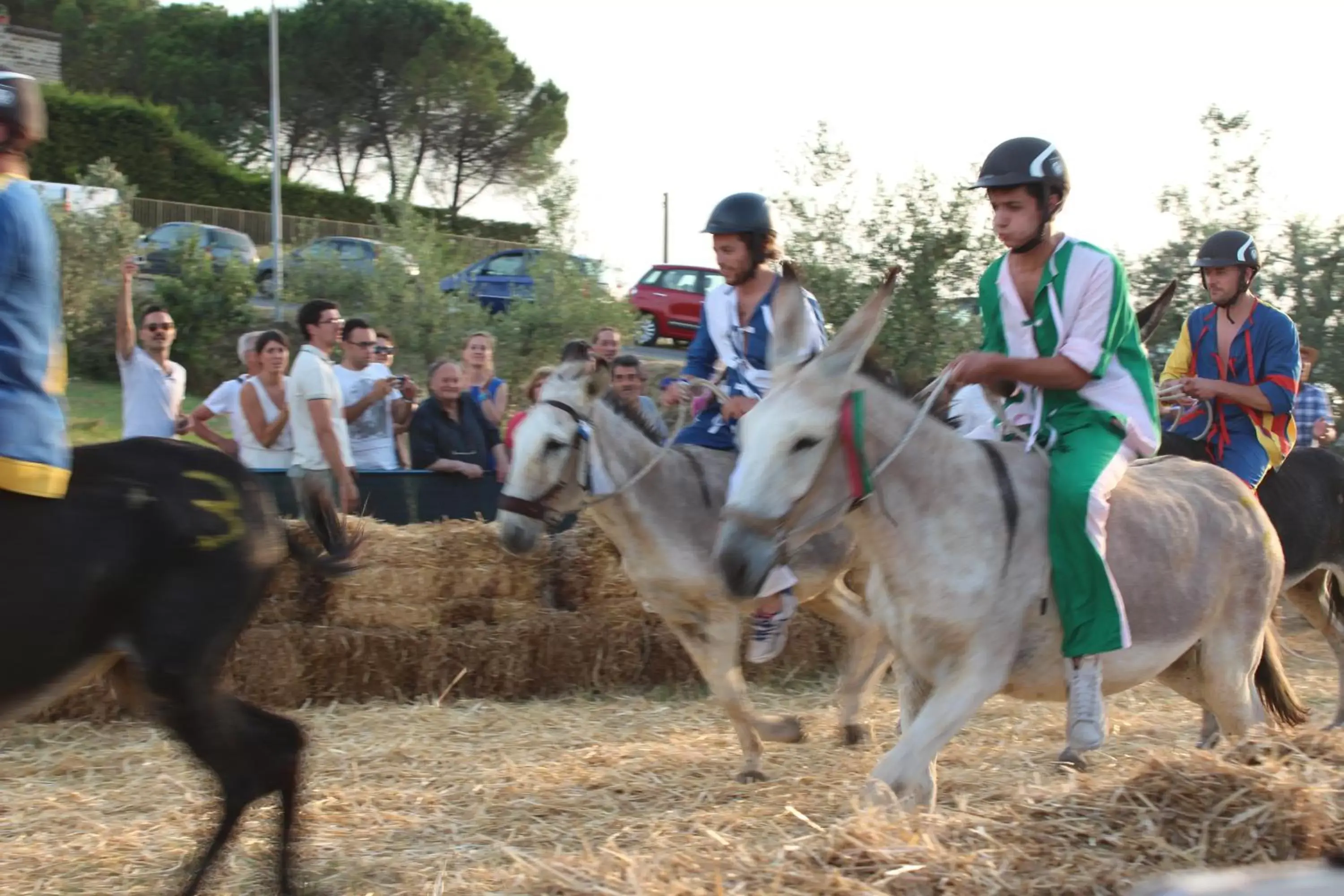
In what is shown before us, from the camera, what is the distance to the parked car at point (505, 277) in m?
19.9

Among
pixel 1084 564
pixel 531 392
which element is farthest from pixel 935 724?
pixel 531 392

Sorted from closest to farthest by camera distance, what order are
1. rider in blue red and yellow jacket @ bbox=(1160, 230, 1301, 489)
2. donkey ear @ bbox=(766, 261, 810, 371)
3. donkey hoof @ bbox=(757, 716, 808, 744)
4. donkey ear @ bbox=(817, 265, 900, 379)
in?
donkey ear @ bbox=(817, 265, 900, 379) → donkey ear @ bbox=(766, 261, 810, 371) → donkey hoof @ bbox=(757, 716, 808, 744) → rider in blue red and yellow jacket @ bbox=(1160, 230, 1301, 489)

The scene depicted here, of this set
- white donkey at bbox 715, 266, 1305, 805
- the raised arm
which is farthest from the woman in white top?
white donkey at bbox 715, 266, 1305, 805

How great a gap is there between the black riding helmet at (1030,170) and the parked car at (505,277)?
50.0ft

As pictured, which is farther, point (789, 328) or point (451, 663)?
point (451, 663)

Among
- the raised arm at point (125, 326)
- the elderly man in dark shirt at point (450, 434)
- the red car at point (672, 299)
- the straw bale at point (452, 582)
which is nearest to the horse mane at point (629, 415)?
the straw bale at point (452, 582)

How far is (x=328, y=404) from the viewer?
26.7 feet

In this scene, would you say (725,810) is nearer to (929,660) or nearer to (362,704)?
(929,660)

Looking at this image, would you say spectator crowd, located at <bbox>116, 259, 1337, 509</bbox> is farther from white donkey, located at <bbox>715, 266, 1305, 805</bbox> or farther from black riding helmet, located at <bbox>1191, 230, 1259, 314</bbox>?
white donkey, located at <bbox>715, 266, 1305, 805</bbox>

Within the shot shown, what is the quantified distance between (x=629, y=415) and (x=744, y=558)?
300 cm

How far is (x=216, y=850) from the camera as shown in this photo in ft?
13.9

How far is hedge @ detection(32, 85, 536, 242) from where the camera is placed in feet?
120

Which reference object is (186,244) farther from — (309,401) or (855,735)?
(855,735)

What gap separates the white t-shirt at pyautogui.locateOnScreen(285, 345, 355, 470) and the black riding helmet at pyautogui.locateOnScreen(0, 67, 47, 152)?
13.6 feet
